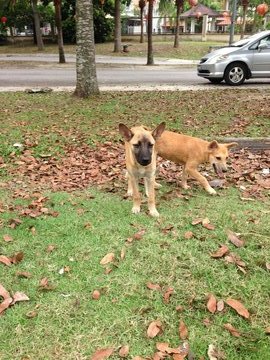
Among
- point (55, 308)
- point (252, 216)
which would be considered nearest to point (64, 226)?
point (55, 308)

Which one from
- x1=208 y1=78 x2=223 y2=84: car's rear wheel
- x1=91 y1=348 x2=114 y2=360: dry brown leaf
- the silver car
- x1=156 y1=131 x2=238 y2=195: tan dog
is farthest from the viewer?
x1=208 y1=78 x2=223 y2=84: car's rear wheel

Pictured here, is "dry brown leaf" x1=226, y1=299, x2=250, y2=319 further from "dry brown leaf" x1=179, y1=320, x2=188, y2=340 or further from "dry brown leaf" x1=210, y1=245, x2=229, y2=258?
"dry brown leaf" x1=210, y1=245, x2=229, y2=258

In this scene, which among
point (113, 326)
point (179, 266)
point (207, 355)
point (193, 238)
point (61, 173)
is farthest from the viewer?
point (61, 173)

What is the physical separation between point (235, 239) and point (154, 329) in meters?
1.48

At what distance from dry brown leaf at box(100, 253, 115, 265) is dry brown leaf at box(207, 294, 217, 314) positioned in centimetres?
104

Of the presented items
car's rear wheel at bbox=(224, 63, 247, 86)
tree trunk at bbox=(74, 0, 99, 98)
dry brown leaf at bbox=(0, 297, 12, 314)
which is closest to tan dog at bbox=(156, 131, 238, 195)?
dry brown leaf at bbox=(0, 297, 12, 314)

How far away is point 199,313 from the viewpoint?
345 centimetres

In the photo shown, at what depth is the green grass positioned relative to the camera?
10.6 ft

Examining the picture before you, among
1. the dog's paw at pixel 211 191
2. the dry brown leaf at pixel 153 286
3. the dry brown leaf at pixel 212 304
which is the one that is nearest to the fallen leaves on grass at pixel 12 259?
the dry brown leaf at pixel 153 286

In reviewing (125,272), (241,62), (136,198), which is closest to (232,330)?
(125,272)

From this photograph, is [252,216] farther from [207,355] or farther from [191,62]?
[191,62]

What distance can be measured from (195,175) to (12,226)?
2485 mm

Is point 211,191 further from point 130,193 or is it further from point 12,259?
point 12,259

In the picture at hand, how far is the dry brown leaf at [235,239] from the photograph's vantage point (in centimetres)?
426
